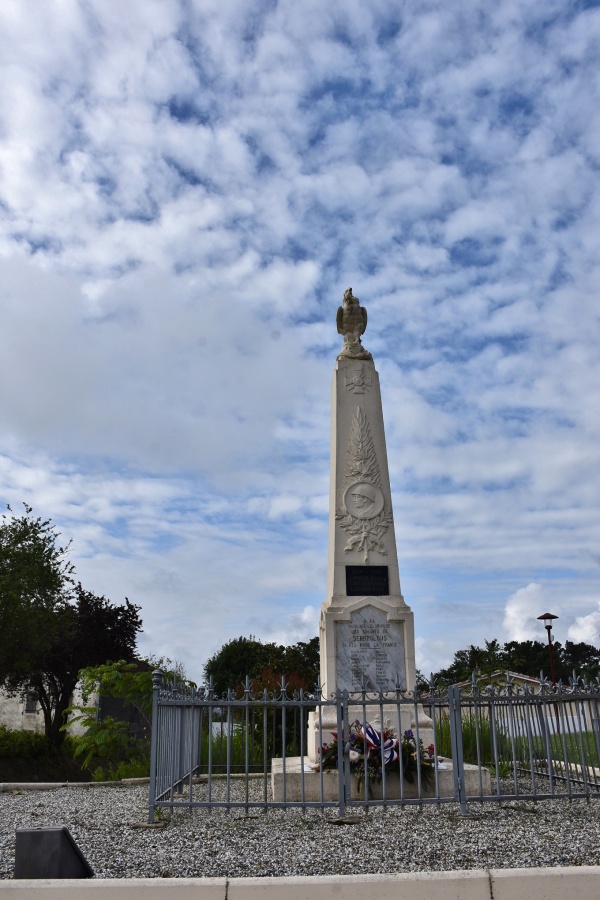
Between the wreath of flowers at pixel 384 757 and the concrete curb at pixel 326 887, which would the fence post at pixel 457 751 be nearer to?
the wreath of flowers at pixel 384 757

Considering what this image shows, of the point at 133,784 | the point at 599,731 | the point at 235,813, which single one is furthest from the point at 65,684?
the point at 599,731

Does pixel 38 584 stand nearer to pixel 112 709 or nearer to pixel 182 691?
pixel 112 709

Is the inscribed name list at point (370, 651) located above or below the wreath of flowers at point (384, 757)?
above

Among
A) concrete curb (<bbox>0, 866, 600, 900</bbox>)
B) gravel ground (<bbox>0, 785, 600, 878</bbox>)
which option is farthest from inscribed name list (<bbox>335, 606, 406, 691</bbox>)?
concrete curb (<bbox>0, 866, 600, 900</bbox>)

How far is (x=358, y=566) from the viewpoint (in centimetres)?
1077

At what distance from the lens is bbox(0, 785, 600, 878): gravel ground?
484cm

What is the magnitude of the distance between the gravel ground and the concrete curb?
0.64 m

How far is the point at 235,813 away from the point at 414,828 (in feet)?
6.86

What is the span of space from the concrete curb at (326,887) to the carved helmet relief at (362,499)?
678 cm

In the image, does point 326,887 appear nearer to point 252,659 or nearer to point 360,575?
point 360,575

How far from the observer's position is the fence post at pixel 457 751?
6807 millimetres

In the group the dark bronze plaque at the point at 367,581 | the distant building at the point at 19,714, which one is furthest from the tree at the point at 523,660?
the distant building at the point at 19,714

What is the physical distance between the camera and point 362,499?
36.7 ft

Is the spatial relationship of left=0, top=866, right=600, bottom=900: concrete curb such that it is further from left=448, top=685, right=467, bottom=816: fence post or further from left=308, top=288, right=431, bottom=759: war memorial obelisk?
left=308, top=288, right=431, bottom=759: war memorial obelisk
